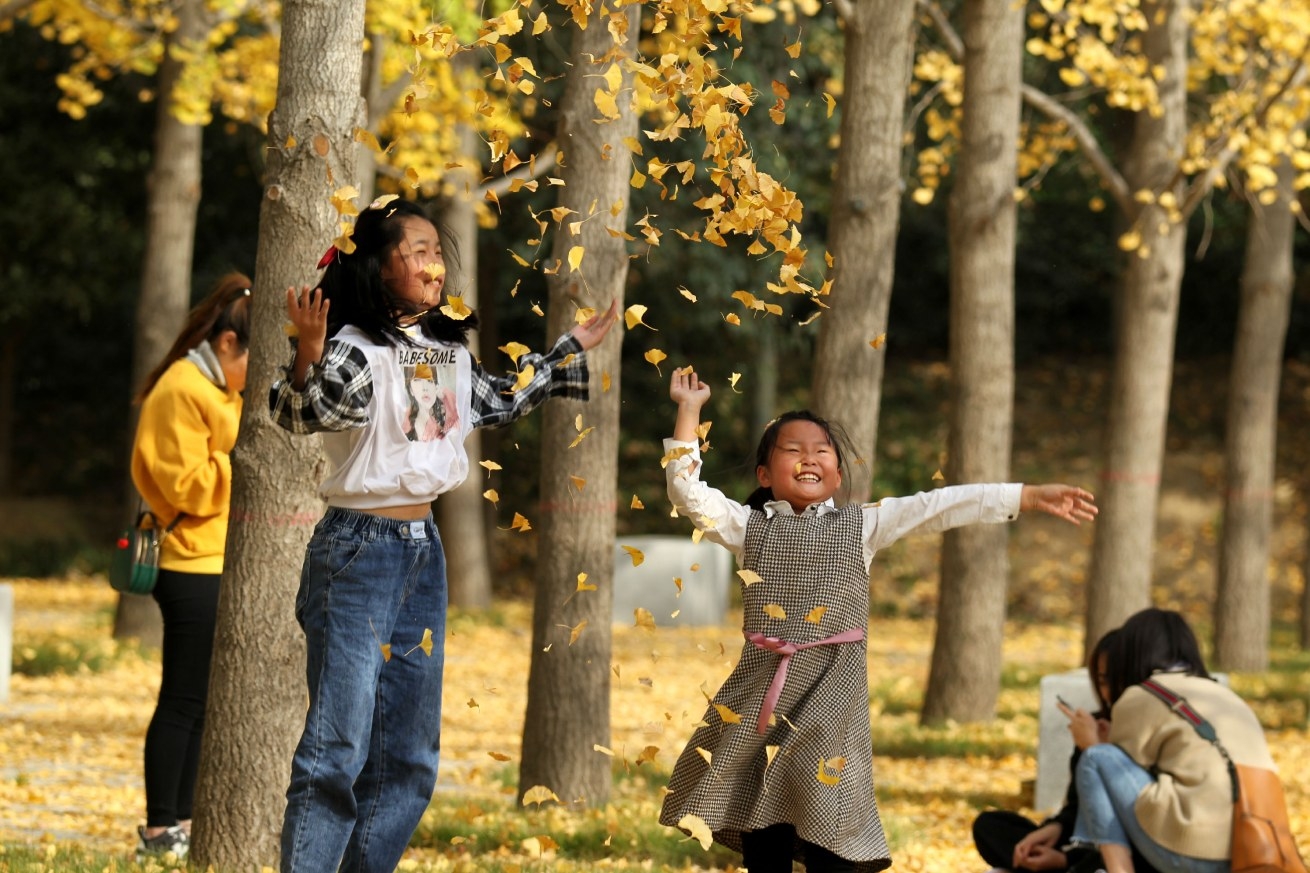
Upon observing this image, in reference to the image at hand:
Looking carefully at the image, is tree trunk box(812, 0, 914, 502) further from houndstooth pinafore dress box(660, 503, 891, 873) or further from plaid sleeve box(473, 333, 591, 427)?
plaid sleeve box(473, 333, 591, 427)

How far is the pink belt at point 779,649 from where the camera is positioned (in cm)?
426

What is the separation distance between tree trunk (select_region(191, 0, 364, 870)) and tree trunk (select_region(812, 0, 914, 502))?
3.60m

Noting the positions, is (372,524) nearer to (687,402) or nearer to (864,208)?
(687,402)

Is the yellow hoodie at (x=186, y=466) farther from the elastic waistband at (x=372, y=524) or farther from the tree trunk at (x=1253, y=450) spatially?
the tree trunk at (x=1253, y=450)

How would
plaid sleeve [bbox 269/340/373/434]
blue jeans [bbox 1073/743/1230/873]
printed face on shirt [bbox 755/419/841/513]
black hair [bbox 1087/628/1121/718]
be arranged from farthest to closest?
black hair [bbox 1087/628/1121/718] → blue jeans [bbox 1073/743/1230/873] → printed face on shirt [bbox 755/419/841/513] → plaid sleeve [bbox 269/340/373/434]

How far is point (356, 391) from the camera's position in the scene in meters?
3.70

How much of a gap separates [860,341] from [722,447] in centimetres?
1428

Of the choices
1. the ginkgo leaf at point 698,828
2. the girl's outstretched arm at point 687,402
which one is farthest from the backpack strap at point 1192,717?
the girl's outstretched arm at point 687,402

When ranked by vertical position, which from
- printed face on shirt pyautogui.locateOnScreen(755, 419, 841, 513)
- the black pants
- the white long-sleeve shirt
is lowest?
the black pants

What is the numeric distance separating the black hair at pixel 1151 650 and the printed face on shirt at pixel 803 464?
112 centimetres

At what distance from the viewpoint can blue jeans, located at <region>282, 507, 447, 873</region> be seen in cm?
373

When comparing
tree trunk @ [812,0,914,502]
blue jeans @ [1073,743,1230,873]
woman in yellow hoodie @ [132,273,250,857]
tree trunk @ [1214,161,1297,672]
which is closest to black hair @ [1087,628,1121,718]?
blue jeans @ [1073,743,1230,873]

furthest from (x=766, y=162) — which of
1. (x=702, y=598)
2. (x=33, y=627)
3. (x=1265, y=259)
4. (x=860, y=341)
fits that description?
(x=860, y=341)

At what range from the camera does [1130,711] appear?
4.84 metres
